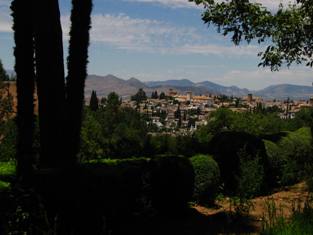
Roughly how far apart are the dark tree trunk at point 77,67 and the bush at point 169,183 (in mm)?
2314

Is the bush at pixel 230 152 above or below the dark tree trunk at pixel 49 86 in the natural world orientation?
below

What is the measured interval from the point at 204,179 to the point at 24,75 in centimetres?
523

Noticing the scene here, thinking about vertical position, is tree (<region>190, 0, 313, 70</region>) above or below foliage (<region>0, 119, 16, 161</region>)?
above

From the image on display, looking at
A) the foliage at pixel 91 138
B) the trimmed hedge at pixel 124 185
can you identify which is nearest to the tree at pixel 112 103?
the foliage at pixel 91 138

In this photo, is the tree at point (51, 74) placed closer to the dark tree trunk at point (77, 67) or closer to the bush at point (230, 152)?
the dark tree trunk at point (77, 67)

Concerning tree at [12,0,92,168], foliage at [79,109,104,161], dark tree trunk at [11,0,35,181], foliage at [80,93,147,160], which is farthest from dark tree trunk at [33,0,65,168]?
foliage at [79,109,104,161]

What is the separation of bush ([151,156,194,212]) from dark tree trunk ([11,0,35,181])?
3370 millimetres

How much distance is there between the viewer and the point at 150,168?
407 inches

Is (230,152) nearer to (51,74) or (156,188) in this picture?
(156,188)

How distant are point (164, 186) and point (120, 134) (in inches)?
3246

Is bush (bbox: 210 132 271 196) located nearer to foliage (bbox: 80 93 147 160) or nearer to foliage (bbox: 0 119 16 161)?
foliage (bbox: 0 119 16 161)

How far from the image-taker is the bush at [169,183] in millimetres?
10602

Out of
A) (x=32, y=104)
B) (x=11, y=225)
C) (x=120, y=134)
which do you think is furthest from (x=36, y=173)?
(x=120, y=134)

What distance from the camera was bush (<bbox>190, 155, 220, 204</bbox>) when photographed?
498 inches
